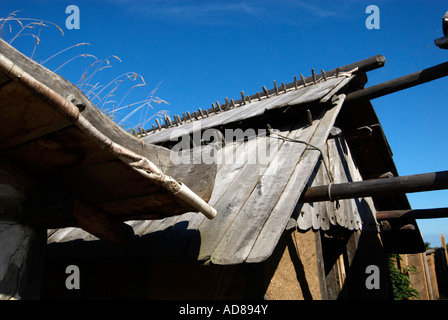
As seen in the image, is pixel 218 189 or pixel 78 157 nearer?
pixel 78 157

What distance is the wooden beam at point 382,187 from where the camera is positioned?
9.24 feet

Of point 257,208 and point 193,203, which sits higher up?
point 257,208

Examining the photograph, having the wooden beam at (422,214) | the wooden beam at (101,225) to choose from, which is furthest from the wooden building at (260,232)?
the wooden beam at (422,214)

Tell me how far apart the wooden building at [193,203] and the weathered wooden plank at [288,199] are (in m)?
0.01

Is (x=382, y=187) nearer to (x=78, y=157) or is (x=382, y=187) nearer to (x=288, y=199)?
(x=288, y=199)

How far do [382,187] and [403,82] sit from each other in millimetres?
1808

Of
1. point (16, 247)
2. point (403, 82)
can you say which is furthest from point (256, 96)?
point (16, 247)

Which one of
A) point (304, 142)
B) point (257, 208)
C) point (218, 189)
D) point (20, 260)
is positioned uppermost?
point (304, 142)

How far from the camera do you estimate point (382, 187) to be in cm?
304

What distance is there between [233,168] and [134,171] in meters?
1.92

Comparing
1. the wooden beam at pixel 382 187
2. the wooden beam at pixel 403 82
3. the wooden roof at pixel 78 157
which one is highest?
the wooden beam at pixel 403 82

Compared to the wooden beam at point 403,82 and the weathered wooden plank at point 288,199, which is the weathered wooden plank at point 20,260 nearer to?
the weathered wooden plank at point 288,199
